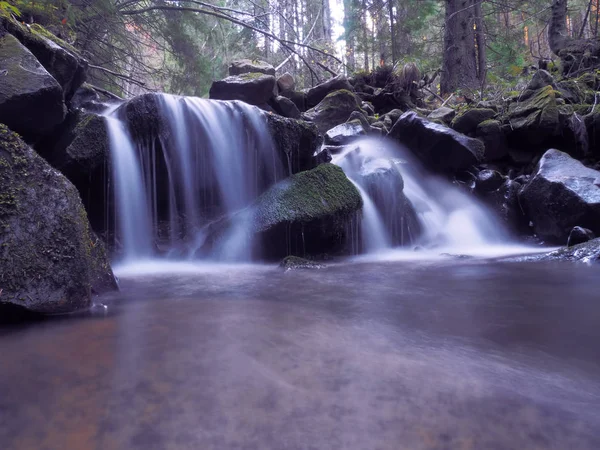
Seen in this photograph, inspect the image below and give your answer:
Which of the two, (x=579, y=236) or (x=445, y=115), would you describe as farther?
(x=445, y=115)

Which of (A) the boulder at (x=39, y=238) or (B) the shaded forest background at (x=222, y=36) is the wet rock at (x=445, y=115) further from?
(A) the boulder at (x=39, y=238)

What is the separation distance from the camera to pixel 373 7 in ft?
44.5

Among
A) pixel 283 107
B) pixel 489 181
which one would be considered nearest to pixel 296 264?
pixel 489 181

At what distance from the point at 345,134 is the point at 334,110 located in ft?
5.48

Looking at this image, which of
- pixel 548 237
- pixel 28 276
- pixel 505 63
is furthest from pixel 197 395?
pixel 505 63

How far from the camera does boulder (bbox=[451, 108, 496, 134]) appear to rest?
9.24 m

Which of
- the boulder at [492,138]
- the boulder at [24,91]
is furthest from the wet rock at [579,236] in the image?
the boulder at [24,91]

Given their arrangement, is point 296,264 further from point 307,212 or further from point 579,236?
point 579,236

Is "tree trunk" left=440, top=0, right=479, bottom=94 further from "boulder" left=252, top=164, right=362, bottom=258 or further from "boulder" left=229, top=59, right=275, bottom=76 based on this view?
"boulder" left=252, top=164, right=362, bottom=258

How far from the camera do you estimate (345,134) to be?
918 centimetres

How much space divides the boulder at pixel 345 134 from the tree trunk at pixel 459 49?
5.03 m

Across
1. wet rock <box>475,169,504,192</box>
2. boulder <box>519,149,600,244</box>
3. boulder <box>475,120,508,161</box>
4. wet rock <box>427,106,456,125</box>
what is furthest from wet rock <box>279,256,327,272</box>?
wet rock <box>427,106,456,125</box>

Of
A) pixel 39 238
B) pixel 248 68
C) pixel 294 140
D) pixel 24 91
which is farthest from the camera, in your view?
pixel 248 68

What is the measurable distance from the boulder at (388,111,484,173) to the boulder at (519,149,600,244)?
52.6 inches
